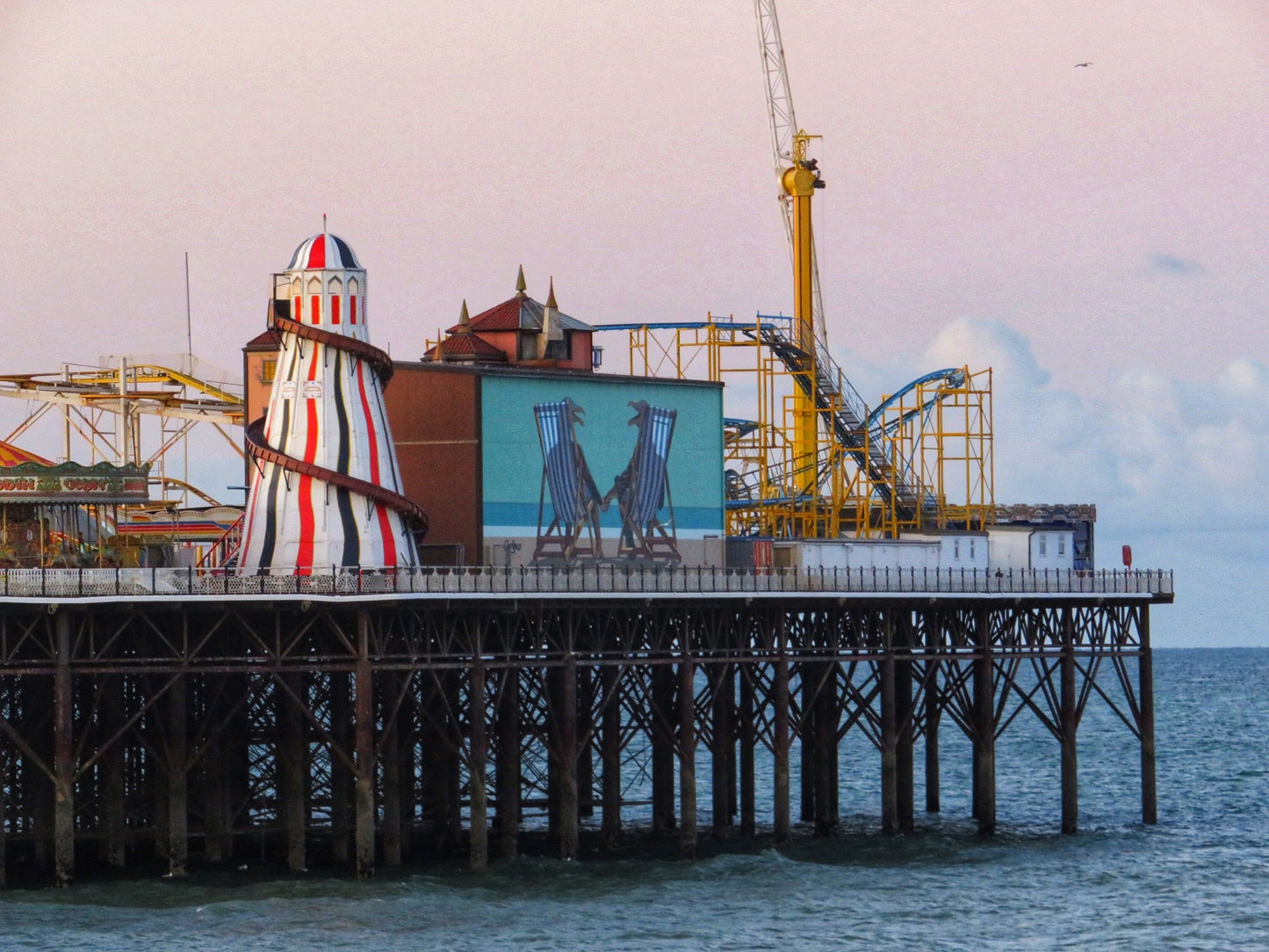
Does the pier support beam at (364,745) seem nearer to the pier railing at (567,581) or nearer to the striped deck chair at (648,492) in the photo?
the pier railing at (567,581)

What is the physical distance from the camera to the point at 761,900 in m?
71.3

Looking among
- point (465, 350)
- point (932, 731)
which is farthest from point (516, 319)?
point (932, 731)

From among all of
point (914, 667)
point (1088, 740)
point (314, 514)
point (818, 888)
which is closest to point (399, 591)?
point (314, 514)

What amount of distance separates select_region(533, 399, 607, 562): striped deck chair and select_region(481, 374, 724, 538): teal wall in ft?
0.83

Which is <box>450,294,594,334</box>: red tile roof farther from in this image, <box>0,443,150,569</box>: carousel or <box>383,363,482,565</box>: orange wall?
<box>0,443,150,569</box>: carousel

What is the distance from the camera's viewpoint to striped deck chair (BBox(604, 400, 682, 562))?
84.3m

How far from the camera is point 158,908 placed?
67.4 metres

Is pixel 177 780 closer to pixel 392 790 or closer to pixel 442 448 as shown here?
pixel 392 790

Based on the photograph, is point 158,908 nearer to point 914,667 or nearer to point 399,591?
point 399,591

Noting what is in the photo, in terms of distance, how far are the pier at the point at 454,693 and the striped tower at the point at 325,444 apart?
2.55 meters

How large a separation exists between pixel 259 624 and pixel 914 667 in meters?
26.7

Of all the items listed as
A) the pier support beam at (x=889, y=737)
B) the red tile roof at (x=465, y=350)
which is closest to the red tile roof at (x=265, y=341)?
the red tile roof at (x=465, y=350)

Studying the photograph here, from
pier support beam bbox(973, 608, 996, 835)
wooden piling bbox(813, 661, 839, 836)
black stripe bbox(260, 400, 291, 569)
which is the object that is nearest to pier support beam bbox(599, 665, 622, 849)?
wooden piling bbox(813, 661, 839, 836)

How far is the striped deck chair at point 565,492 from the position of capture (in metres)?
82.0
